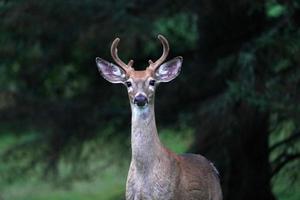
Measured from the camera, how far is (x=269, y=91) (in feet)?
42.0

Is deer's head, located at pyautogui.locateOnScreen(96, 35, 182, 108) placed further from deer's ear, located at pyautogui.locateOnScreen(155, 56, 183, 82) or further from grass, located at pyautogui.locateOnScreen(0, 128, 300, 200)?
grass, located at pyautogui.locateOnScreen(0, 128, 300, 200)

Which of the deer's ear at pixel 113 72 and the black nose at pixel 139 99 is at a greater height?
the deer's ear at pixel 113 72

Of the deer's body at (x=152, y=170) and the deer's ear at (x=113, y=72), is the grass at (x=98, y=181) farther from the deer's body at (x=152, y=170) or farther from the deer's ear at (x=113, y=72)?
the deer's ear at (x=113, y=72)

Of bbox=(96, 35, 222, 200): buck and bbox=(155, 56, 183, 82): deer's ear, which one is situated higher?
bbox=(155, 56, 183, 82): deer's ear

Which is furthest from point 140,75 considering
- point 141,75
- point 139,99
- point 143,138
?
point 143,138

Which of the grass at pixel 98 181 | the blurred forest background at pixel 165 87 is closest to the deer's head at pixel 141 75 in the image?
the blurred forest background at pixel 165 87

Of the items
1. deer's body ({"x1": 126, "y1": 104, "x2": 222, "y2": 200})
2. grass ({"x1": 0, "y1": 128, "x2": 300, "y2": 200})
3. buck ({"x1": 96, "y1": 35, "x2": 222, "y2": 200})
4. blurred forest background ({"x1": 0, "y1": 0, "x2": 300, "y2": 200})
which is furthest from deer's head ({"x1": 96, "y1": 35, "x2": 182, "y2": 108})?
grass ({"x1": 0, "y1": 128, "x2": 300, "y2": 200})

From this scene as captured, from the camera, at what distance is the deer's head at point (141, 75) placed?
10484mm

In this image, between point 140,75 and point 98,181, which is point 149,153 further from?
point 98,181

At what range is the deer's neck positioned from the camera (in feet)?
34.6

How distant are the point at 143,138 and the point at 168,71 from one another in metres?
0.71

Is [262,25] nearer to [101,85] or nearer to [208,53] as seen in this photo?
[208,53]

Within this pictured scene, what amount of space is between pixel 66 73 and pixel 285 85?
4462 mm

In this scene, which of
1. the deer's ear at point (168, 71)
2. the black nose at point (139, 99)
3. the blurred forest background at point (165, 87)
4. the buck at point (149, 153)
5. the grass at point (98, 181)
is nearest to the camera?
the black nose at point (139, 99)
